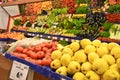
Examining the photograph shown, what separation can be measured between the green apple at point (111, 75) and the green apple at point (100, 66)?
47 mm

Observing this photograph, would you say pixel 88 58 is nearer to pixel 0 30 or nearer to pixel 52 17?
pixel 52 17

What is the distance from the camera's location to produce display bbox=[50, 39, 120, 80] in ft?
6.12

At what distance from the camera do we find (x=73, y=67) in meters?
2.03

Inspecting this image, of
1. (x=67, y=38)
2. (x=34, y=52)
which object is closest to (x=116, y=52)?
(x=34, y=52)

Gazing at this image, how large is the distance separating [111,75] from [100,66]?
117 mm

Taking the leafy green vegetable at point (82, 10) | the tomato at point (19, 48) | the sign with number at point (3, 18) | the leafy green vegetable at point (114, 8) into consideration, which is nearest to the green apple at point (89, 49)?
the tomato at point (19, 48)

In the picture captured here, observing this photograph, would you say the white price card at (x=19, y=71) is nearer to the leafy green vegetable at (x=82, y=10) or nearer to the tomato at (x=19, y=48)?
the tomato at (x=19, y=48)

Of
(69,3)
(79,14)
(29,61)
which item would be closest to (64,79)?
(29,61)

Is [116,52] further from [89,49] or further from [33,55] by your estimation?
[33,55]

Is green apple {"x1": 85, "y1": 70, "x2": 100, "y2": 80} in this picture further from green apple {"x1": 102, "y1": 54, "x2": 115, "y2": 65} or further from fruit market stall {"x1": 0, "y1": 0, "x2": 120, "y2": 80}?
green apple {"x1": 102, "y1": 54, "x2": 115, "y2": 65}

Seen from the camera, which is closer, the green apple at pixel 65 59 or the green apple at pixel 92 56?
the green apple at pixel 92 56

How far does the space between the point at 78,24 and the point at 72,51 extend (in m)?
3.35

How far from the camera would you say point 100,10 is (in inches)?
209

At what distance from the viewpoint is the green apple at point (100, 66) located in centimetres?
186
